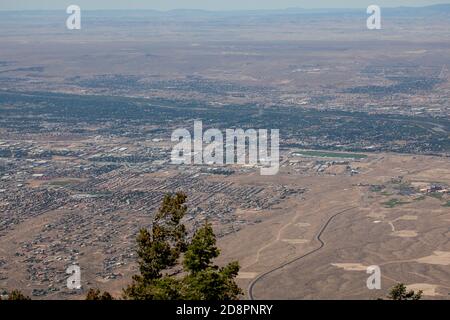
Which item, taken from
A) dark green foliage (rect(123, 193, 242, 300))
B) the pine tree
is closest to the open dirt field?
dark green foliage (rect(123, 193, 242, 300))

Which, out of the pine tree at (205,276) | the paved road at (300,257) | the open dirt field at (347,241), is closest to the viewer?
the pine tree at (205,276)

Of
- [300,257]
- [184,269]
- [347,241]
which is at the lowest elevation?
[347,241]

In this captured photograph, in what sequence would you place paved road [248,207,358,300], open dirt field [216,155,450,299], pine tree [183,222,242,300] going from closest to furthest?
1. pine tree [183,222,242,300]
2. paved road [248,207,358,300]
3. open dirt field [216,155,450,299]

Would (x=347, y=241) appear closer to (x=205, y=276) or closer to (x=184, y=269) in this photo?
(x=184, y=269)

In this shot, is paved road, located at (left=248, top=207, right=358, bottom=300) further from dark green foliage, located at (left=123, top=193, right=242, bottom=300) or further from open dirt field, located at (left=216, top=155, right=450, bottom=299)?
dark green foliage, located at (left=123, top=193, right=242, bottom=300)

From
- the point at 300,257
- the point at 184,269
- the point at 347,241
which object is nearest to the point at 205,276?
the point at 184,269

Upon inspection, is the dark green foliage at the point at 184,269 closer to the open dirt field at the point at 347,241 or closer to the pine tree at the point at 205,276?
the pine tree at the point at 205,276

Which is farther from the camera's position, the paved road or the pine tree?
the paved road

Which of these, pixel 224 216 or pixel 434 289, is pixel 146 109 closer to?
pixel 224 216

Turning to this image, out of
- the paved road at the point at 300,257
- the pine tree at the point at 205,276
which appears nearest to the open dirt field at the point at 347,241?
the paved road at the point at 300,257

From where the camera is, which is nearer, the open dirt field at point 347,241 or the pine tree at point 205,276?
the pine tree at point 205,276
